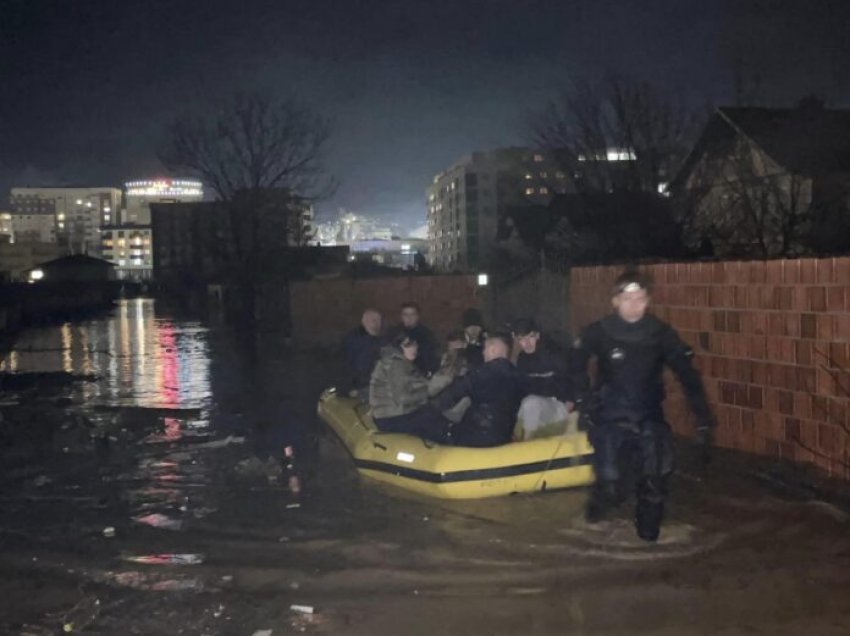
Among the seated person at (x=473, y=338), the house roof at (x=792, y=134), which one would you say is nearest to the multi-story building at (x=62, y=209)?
the house roof at (x=792, y=134)

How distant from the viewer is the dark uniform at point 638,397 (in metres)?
6.63

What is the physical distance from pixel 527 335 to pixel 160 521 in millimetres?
3721

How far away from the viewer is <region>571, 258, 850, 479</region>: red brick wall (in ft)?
27.7

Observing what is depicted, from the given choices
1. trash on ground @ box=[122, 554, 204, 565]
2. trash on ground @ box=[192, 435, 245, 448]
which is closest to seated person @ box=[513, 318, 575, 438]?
trash on ground @ box=[122, 554, 204, 565]

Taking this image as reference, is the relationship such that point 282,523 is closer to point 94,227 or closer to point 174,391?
point 174,391

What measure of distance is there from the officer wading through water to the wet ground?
651 mm

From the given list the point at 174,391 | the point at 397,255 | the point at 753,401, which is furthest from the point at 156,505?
the point at 397,255

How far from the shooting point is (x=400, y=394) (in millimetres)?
9250

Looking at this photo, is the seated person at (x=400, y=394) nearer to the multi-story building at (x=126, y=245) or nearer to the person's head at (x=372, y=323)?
the person's head at (x=372, y=323)

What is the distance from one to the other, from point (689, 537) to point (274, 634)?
10.3 feet

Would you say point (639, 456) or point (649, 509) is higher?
point (639, 456)

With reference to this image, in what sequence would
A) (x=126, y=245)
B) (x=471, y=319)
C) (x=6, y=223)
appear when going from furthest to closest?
(x=6, y=223) → (x=126, y=245) → (x=471, y=319)

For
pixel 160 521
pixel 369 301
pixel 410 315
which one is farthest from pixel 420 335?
pixel 369 301

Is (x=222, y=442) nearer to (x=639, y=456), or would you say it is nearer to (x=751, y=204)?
(x=639, y=456)
